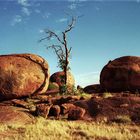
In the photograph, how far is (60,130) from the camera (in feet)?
55.2

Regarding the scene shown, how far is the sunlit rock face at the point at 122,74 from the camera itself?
29875 millimetres

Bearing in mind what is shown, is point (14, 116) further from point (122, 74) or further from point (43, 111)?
point (122, 74)

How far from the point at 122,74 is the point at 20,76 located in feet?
30.1

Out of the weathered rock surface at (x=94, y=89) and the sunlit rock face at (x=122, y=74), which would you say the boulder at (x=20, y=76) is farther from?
the weathered rock surface at (x=94, y=89)

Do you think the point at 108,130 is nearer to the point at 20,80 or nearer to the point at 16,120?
the point at 16,120

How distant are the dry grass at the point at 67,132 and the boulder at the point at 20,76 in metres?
7.03

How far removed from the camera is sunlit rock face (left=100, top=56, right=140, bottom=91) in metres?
29.9

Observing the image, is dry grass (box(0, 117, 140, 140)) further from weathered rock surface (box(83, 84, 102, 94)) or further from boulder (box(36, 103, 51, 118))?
weathered rock surface (box(83, 84, 102, 94))

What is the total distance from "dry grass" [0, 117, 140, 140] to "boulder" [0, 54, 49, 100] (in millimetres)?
7026

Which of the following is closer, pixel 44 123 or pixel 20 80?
pixel 44 123

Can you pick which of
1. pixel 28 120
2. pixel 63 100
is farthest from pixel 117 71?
pixel 28 120

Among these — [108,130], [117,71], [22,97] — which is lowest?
[108,130]

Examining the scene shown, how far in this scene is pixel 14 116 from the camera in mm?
20672

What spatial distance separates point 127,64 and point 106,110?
9501 mm
